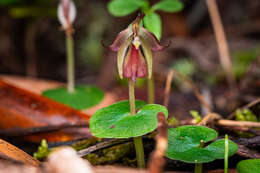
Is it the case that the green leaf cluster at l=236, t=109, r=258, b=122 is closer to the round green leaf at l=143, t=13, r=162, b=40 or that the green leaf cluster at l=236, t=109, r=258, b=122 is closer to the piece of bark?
the round green leaf at l=143, t=13, r=162, b=40

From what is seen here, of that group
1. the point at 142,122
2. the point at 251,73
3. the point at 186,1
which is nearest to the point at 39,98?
the point at 142,122

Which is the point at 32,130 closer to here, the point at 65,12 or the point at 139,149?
the point at 139,149

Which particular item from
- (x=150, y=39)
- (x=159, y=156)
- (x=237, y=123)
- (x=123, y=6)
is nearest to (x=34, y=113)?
(x=123, y=6)

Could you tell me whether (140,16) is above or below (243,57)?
below

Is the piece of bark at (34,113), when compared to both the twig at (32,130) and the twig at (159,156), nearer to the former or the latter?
the twig at (32,130)

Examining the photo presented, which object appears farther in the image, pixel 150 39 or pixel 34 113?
pixel 34 113

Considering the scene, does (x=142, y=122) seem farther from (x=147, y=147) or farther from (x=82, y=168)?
(x=82, y=168)
